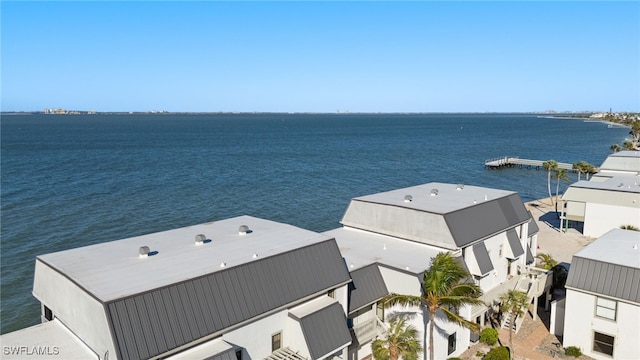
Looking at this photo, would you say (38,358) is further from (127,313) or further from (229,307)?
(229,307)

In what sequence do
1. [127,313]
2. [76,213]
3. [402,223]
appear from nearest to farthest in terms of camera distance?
[127,313], [402,223], [76,213]

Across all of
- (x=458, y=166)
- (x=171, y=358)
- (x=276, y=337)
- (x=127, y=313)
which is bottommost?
(x=458, y=166)

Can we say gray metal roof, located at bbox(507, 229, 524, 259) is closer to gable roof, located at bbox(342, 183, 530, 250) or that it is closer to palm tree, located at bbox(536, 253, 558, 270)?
gable roof, located at bbox(342, 183, 530, 250)

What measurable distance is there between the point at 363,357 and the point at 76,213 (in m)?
52.5

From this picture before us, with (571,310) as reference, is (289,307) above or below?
above

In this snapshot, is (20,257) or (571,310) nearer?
(571,310)

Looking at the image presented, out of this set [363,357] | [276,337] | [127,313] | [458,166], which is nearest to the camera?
[127,313]

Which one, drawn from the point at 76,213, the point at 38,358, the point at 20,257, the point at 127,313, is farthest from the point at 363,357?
the point at 76,213

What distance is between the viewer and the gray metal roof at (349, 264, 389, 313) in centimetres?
2506

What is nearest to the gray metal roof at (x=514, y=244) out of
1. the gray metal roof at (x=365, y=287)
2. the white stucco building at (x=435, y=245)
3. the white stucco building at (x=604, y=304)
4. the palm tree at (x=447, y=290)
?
the white stucco building at (x=435, y=245)

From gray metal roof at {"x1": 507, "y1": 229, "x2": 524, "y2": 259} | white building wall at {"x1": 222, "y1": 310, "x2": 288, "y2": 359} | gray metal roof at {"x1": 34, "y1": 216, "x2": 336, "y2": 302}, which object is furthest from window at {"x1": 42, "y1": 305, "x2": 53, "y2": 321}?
gray metal roof at {"x1": 507, "y1": 229, "x2": 524, "y2": 259}

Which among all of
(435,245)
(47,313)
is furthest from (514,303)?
(47,313)

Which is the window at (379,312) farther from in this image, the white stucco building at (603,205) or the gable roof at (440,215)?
the white stucco building at (603,205)

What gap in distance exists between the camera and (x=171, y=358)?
55.6ft
